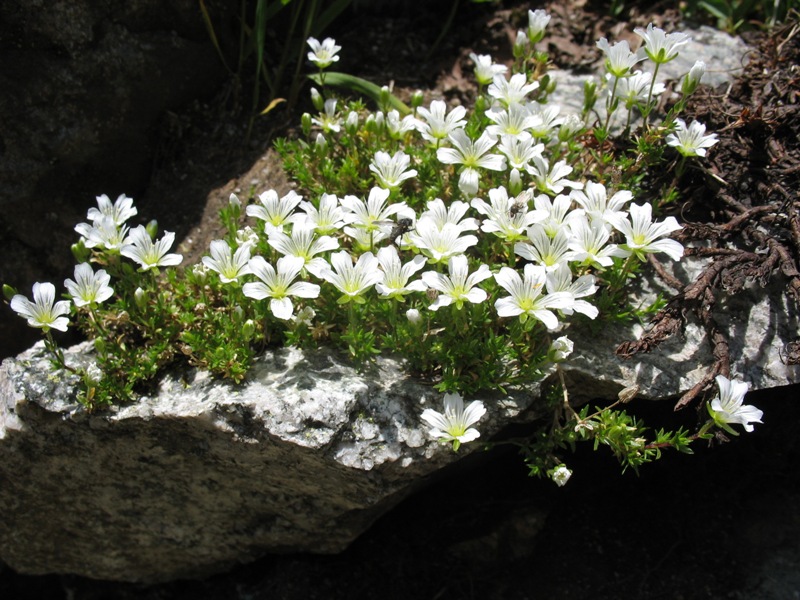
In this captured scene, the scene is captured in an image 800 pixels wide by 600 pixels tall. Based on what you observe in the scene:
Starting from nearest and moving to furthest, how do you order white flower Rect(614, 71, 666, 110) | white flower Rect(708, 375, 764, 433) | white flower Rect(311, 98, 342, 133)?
1. white flower Rect(708, 375, 764, 433)
2. white flower Rect(614, 71, 666, 110)
3. white flower Rect(311, 98, 342, 133)

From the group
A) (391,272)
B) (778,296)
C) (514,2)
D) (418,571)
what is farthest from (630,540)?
(514,2)

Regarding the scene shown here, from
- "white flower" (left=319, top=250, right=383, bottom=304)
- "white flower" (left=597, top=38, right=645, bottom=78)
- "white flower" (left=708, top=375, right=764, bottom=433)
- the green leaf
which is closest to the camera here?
"white flower" (left=708, top=375, right=764, bottom=433)

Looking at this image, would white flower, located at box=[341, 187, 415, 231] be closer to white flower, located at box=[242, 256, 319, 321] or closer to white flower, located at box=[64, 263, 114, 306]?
white flower, located at box=[242, 256, 319, 321]

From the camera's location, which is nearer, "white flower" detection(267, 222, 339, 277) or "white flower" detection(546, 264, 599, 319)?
"white flower" detection(546, 264, 599, 319)

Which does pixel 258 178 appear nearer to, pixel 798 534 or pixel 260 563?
pixel 260 563

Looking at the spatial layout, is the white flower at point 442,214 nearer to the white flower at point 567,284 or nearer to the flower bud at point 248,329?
the white flower at point 567,284

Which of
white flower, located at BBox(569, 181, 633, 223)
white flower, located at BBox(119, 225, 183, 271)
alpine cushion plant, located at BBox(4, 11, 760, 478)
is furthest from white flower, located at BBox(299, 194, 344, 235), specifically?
white flower, located at BBox(569, 181, 633, 223)
